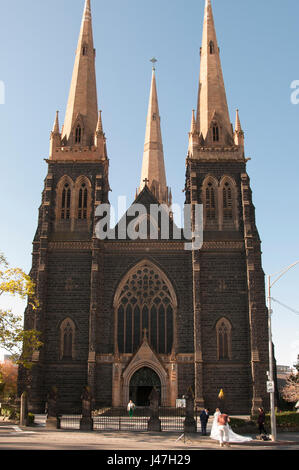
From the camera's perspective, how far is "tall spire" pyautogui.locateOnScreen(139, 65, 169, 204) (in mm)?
61000

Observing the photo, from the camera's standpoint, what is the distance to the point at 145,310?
131ft

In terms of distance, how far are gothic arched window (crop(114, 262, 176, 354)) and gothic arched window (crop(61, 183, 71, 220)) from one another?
7060 mm

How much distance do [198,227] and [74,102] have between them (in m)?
15.5

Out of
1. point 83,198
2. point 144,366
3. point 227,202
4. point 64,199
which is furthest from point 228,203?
point 144,366

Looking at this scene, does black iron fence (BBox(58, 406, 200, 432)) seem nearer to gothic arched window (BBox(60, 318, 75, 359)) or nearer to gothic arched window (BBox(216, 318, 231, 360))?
gothic arched window (BBox(60, 318, 75, 359))

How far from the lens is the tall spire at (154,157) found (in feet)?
200

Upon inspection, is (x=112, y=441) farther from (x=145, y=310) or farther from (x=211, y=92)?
(x=211, y=92)

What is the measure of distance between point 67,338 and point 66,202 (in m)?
10.8

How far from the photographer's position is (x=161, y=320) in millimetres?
39750

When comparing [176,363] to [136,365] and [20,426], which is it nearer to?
[136,365]

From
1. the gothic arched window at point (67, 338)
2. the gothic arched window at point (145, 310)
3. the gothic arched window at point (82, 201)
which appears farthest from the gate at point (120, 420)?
the gothic arched window at point (82, 201)

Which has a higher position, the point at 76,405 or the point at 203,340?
the point at 203,340

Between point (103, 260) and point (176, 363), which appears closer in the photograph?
point (176, 363)
